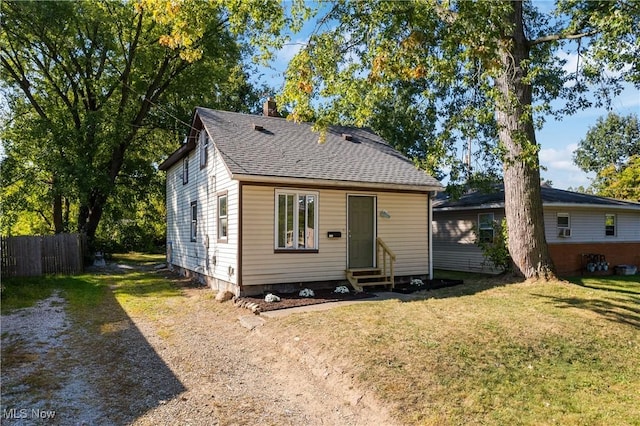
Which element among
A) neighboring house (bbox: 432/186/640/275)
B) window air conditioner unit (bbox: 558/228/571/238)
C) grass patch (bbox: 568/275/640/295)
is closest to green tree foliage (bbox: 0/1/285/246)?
neighboring house (bbox: 432/186/640/275)

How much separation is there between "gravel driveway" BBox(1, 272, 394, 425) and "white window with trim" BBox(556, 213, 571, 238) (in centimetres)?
1303

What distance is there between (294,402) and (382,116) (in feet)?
62.6

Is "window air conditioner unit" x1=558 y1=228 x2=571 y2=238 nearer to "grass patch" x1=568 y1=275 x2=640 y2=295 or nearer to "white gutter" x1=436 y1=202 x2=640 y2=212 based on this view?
"white gutter" x1=436 y1=202 x2=640 y2=212

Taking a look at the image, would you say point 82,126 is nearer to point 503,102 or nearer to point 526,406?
point 503,102

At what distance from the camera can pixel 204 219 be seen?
42.2 feet

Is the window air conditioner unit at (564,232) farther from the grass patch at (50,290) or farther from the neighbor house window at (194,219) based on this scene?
the grass patch at (50,290)

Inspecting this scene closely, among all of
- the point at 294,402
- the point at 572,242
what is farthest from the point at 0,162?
the point at 572,242

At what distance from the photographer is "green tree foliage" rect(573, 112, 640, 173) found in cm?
4241

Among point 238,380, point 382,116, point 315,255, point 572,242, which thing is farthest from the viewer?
point 382,116

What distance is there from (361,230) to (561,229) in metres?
9.24

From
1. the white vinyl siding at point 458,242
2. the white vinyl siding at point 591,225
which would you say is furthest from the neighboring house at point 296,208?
the white vinyl siding at point 591,225

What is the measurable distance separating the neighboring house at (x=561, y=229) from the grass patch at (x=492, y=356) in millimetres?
7104

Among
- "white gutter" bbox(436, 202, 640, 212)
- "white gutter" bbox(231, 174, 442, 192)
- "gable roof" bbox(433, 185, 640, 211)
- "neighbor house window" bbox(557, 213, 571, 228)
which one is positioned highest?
"white gutter" bbox(231, 174, 442, 192)

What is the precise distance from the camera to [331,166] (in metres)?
11.5
